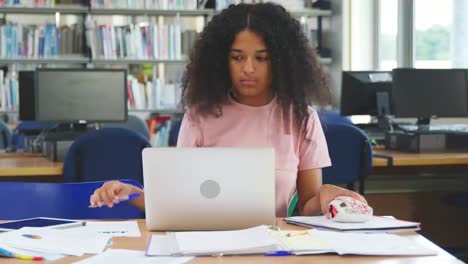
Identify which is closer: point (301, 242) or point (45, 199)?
point (301, 242)

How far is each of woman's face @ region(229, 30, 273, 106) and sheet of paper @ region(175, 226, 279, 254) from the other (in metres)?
0.61

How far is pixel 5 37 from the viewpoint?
5465 mm

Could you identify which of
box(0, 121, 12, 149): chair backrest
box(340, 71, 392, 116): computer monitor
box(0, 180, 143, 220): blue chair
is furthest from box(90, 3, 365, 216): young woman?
box(0, 121, 12, 149): chair backrest

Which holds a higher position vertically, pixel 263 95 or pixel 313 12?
pixel 313 12

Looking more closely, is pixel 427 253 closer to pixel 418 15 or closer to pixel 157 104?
pixel 418 15

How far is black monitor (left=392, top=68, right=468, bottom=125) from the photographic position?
3.94 metres

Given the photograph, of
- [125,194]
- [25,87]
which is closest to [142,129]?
[25,87]

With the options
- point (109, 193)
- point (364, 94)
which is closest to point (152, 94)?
point (364, 94)

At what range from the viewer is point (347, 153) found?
3564mm

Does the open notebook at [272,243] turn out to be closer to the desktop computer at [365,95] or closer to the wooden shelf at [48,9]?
the desktop computer at [365,95]

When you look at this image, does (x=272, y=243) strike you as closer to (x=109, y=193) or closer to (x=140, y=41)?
(x=109, y=193)

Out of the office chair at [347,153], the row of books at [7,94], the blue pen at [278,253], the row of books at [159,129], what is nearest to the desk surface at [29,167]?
the office chair at [347,153]

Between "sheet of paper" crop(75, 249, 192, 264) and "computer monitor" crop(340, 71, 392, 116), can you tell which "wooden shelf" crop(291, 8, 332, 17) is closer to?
"computer monitor" crop(340, 71, 392, 116)

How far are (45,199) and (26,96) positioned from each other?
96.5 inches
